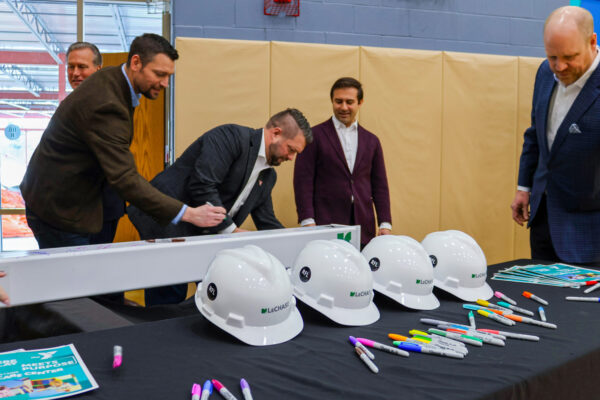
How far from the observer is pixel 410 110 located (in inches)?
138

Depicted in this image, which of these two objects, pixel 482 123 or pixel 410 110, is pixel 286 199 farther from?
pixel 482 123

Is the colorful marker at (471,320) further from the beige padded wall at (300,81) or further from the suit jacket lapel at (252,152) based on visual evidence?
the beige padded wall at (300,81)

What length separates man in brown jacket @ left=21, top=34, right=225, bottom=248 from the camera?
68.9 inches

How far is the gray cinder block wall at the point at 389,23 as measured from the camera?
3.52 meters

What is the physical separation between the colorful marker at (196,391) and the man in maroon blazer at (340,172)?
6.26 feet

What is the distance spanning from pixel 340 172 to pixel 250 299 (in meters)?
1.76

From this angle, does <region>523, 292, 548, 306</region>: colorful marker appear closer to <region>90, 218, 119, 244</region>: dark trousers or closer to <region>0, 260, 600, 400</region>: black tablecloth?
<region>0, 260, 600, 400</region>: black tablecloth

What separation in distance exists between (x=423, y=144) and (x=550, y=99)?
1.53m

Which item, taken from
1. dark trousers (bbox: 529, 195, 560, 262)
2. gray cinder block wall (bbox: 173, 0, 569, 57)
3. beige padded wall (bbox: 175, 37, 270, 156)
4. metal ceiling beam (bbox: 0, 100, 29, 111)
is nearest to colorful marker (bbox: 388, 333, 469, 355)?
dark trousers (bbox: 529, 195, 560, 262)

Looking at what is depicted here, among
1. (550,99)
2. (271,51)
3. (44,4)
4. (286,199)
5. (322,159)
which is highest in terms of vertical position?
(44,4)

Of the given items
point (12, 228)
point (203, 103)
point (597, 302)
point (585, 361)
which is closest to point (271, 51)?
point (203, 103)

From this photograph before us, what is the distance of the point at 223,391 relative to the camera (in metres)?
0.79

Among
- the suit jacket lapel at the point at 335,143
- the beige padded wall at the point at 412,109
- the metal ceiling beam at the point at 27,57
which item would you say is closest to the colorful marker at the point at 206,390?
the suit jacket lapel at the point at 335,143

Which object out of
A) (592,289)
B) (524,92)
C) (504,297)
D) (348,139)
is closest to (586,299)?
(592,289)
